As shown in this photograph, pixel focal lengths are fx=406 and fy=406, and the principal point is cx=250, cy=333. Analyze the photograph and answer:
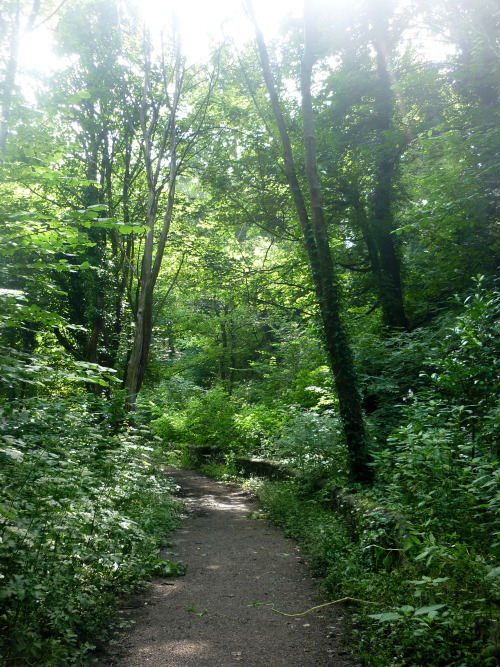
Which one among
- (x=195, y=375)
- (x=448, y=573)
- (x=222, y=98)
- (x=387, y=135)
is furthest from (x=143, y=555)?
(x=195, y=375)

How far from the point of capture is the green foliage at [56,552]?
254cm

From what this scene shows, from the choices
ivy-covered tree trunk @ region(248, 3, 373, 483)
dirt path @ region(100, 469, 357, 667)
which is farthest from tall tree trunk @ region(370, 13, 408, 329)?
dirt path @ region(100, 469, 357, 667)

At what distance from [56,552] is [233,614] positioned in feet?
5.96

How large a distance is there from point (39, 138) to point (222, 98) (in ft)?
27.7

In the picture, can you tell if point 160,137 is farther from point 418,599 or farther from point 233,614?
point 418,599

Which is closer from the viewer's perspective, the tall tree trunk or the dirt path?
the dirt path

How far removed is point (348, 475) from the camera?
6.76 m

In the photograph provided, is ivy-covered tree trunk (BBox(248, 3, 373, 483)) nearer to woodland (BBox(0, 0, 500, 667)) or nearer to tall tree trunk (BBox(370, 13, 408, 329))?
woodland (BBox(0, 0, 500, 667))

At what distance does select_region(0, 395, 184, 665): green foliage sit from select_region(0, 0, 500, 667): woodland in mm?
25

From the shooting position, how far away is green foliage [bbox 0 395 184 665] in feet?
8.32

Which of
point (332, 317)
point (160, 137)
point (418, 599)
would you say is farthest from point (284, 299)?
point (418, 599)

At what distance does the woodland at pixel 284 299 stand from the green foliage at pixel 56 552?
25 mm

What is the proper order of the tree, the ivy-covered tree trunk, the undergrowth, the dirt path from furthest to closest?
the tree < the ivy-covered tree trunk < the dirt path < the undergrowth

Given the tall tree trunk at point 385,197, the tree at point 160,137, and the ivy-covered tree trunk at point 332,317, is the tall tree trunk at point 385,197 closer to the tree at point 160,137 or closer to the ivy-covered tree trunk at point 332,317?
the ivy-covered tree trunk at point 332,317
